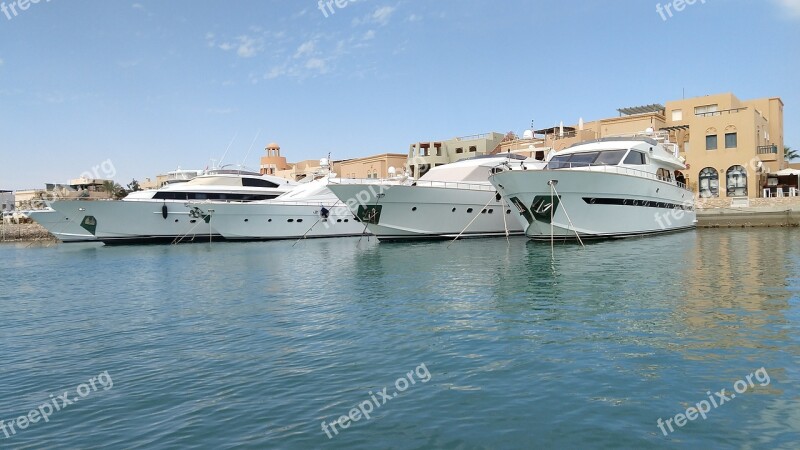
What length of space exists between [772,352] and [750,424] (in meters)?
2.35

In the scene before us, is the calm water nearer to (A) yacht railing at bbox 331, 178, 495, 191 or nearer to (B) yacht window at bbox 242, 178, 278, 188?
(A) yacht railing at bbox 331, 178, 495, 191

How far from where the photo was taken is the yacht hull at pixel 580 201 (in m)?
19.8

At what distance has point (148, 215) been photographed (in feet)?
103

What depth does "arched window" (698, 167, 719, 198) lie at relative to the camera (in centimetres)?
3722

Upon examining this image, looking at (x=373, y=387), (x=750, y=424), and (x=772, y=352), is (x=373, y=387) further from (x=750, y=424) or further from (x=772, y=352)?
(x=772, y=352)

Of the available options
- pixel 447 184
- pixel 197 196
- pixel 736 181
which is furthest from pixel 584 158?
pixel 197 196

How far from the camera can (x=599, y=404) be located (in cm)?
498

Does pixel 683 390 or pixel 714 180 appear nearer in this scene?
pixel 683 390

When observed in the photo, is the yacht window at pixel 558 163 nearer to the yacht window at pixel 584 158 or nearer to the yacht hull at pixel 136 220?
the yacht window at pixel 584 158

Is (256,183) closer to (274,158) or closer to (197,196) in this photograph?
(197,196)

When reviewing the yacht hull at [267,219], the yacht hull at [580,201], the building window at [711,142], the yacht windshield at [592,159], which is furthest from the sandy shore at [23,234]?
the building window at [711,142]

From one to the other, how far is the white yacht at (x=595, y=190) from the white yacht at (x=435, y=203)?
2297 millimetres

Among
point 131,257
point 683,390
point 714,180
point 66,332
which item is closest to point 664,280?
point 683,390

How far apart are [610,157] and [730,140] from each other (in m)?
20.3
